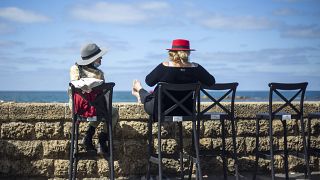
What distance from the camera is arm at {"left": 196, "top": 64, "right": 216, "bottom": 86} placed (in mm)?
5270

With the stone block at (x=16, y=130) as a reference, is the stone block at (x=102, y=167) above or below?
below

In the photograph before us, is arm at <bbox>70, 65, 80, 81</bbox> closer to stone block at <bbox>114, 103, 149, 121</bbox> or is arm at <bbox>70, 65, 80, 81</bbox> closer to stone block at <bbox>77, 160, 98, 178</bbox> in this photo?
stone block at <bbox>114, 103, 149, 121</bbox>

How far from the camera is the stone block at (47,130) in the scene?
6.04 m

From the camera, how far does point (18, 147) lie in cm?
601

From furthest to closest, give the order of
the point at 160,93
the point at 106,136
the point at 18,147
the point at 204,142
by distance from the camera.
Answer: the point at 204,142
the point at 18,147
the point at 106,136
the point at 160,93

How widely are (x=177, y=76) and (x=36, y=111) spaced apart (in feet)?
6.35

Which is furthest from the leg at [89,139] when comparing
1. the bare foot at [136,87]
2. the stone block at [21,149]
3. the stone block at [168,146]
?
the stone block at [168,146]

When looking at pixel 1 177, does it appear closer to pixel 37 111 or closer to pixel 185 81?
pixel 37 111

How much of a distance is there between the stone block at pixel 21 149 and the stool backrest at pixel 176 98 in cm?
188

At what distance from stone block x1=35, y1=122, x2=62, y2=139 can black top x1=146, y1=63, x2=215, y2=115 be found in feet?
5.04

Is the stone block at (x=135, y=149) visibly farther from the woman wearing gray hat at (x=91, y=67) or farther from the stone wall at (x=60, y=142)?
the woman wearing gray hat at (x=91, y=67)

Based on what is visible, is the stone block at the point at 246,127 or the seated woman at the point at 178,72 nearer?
the seated woman at the point at 178,72

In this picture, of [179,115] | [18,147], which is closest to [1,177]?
[18,147]

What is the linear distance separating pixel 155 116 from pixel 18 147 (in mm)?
1925
